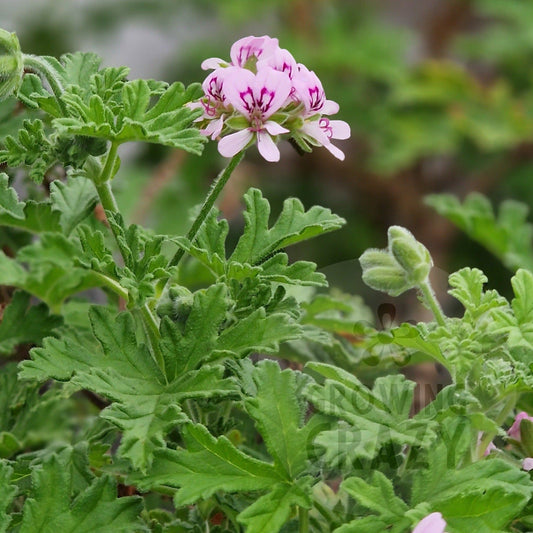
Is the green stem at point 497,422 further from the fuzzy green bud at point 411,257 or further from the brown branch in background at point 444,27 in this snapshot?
the brown branch in background at point 444,27

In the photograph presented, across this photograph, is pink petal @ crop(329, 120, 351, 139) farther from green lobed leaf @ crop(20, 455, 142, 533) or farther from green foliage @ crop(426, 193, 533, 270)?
green foliage @ crop(426, 193, 533, 270)

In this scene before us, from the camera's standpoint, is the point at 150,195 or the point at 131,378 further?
the point at 150,195

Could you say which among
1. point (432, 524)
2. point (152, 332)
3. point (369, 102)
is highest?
point (369, 102)

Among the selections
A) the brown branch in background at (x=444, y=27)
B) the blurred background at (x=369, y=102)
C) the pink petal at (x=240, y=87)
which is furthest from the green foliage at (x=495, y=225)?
the brown branch in background at (x=444, y=27)

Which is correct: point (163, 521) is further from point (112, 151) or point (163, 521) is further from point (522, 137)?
point (522, 137)

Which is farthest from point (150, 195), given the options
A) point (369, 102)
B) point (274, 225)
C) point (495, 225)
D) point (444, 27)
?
point (444, 27)

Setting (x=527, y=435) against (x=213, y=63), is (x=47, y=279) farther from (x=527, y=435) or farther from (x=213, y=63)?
(x=527, y=435)
